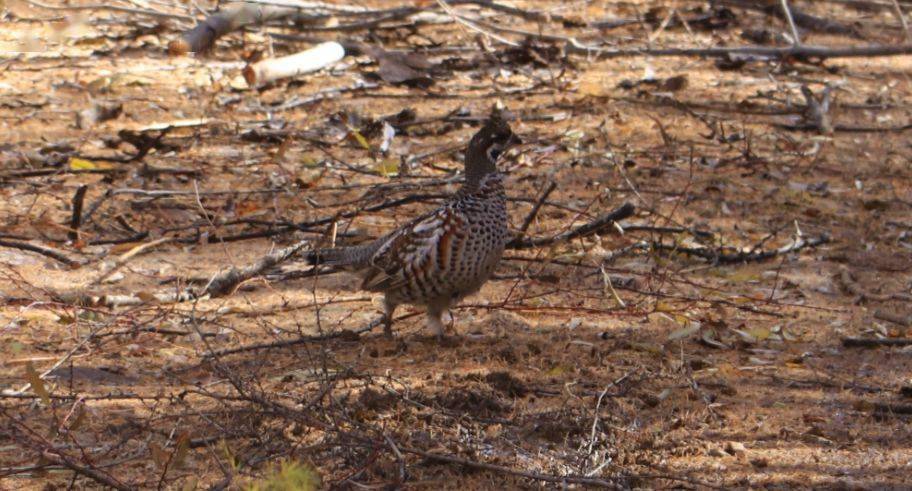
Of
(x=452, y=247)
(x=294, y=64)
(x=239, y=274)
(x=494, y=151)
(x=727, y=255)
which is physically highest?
(x=494, y=151)

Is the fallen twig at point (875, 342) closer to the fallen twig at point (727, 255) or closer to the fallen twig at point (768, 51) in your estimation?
the fallen twig at point (727, 255)

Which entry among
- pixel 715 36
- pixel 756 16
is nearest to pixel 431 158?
pixel 715 36

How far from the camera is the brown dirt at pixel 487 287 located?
488 cm

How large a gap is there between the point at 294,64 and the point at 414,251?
14.5 feet

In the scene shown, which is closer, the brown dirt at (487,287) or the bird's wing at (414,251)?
the brown dirt at (487,287)

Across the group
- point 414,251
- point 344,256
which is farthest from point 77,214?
point 414,251

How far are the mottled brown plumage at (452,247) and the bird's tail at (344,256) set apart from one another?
0.25 ft

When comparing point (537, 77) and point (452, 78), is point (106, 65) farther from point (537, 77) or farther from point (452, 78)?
point (537, 77)

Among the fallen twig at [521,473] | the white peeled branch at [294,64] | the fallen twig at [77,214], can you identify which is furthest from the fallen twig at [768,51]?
the fallen twig at [521,473]

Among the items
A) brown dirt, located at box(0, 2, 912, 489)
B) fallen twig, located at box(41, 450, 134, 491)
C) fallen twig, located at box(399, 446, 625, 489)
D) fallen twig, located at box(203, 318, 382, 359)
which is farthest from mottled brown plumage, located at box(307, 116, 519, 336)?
fallen twig, located at box(41, 450, 134, 491)

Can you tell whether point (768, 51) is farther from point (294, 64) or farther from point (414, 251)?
point (414, 251)

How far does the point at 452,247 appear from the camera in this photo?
229 inches

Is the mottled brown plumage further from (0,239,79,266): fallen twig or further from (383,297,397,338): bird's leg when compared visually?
(0,239,79,266): fallen twig

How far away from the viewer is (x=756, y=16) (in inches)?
482
